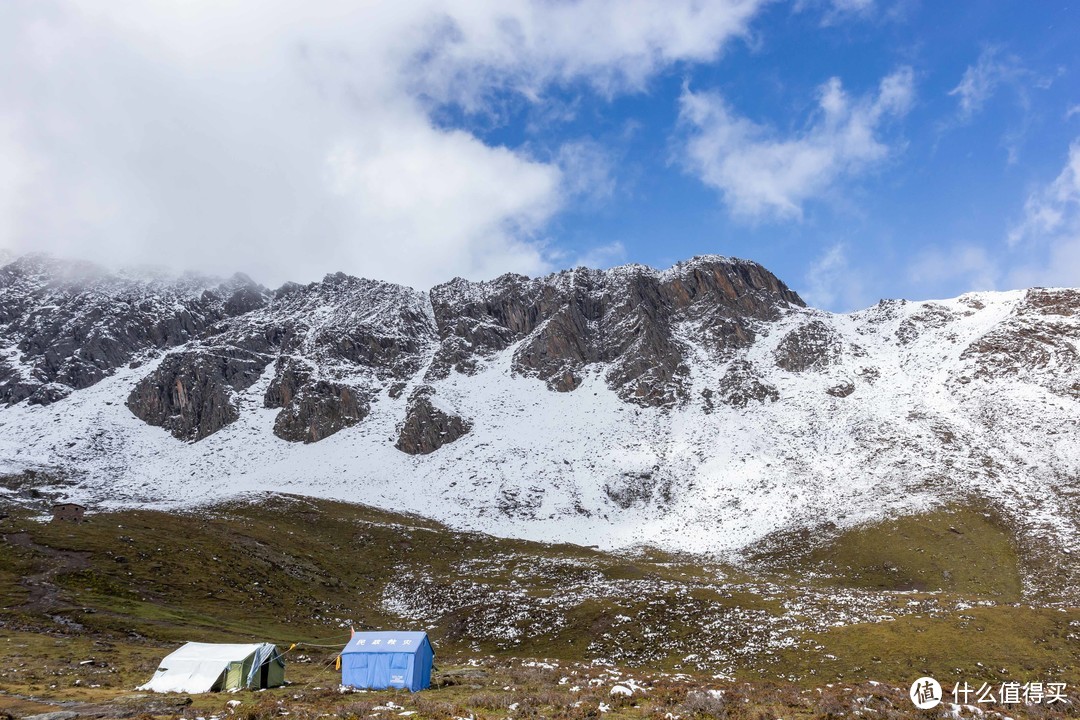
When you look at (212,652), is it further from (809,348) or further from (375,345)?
(375,345)

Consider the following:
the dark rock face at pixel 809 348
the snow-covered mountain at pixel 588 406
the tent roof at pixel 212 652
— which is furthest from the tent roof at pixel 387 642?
the dark rock face at pixel 809 348

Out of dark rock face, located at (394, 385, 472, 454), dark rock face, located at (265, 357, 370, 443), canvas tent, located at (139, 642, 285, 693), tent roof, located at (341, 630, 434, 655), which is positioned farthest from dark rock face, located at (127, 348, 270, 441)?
tent roof, located at (341, 630, 434, 655)

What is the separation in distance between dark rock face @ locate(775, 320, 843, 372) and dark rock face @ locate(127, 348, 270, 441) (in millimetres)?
139349

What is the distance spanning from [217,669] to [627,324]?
15372 centimetres

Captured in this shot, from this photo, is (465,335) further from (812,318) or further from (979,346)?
(979,346)

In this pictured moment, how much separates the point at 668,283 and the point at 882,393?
80625mm

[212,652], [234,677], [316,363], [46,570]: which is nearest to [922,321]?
[316,363]

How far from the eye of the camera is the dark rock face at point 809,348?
→ 147250mm

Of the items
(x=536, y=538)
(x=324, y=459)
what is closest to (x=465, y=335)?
(x=324, y=459)

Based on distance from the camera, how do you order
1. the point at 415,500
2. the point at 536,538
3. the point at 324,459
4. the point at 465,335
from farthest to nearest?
the point at 465,335 → the point at 324,459 → the point at 415,500 → the point at 536,538

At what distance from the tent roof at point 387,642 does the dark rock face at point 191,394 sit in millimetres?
132938

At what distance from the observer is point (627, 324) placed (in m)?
177

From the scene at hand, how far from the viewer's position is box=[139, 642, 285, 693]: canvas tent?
29938mm

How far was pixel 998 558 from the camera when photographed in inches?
2921
